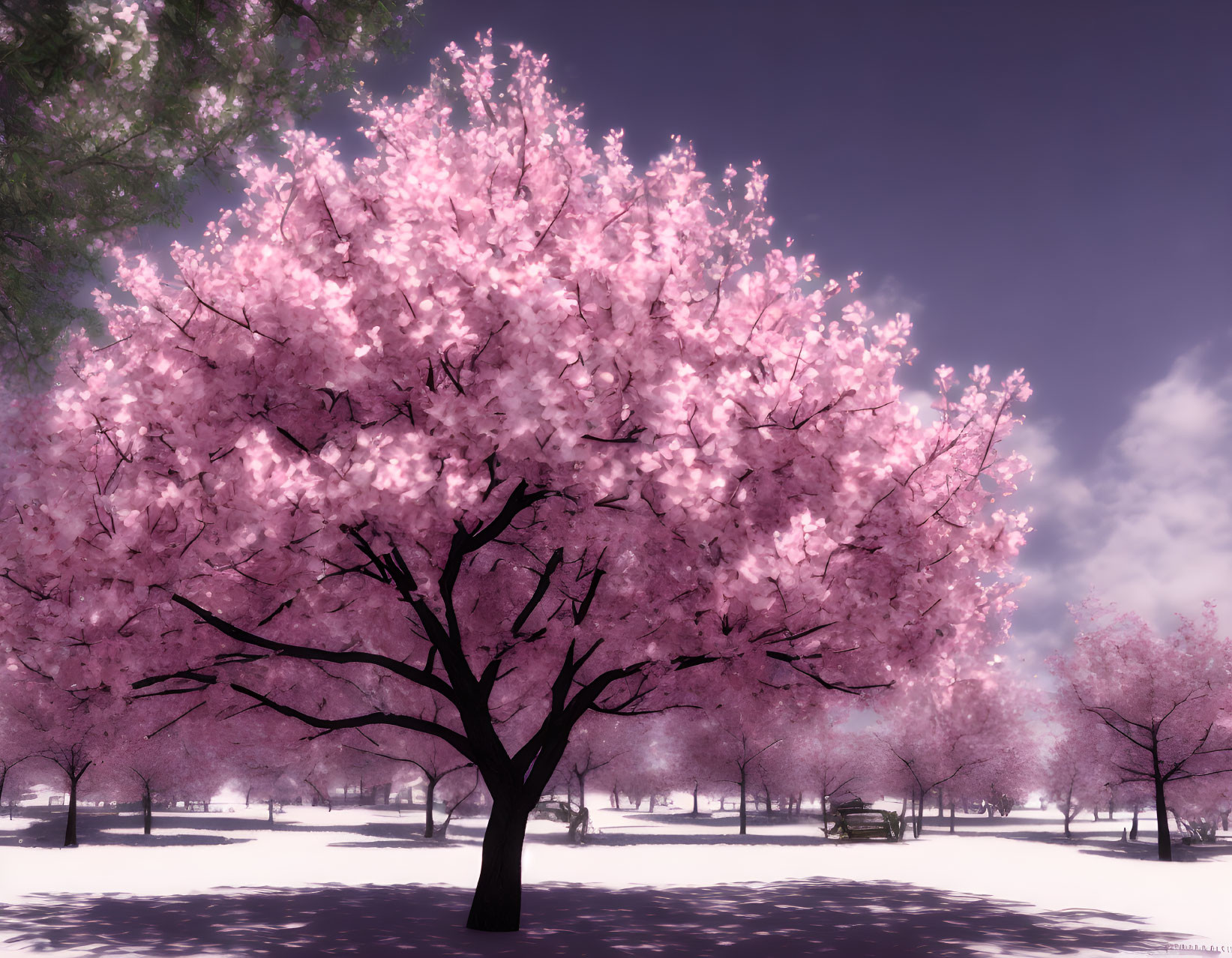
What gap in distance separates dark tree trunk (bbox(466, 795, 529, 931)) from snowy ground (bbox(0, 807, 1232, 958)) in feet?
1.45

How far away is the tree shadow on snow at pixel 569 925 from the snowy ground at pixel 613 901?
65 mm

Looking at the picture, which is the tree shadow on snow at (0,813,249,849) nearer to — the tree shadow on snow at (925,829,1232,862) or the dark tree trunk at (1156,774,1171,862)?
the dark tree trunk at (1156,774,1171,862)

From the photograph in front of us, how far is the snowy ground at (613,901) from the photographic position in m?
11.7

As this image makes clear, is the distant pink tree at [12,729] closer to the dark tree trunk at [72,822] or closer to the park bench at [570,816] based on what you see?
the dark tree trunk at [72,822]

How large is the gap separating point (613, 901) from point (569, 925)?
340cm

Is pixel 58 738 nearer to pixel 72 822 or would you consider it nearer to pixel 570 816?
pixel 72 822

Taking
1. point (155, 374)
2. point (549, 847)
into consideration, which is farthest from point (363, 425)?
point (549, 847)

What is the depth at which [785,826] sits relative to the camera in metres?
61.5

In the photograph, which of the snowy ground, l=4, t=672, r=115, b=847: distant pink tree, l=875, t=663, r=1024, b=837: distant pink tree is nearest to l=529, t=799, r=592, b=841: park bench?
the snowy ground

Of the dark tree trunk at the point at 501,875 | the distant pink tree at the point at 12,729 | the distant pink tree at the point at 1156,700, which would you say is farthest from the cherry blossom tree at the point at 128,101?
the distant pink tree at the point at 1156,700

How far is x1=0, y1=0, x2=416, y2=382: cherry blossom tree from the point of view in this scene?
929 cm

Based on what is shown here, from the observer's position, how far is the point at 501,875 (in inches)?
513

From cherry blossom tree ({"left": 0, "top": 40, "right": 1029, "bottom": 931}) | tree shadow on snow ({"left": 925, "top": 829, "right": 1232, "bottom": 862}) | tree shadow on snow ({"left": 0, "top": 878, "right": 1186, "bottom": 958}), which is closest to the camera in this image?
cherry blossom tree ({"left": 0, "top": 40, "right": 1029, "bottom": 931})

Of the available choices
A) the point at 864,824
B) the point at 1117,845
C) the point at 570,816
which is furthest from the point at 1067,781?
the point at 570,816
